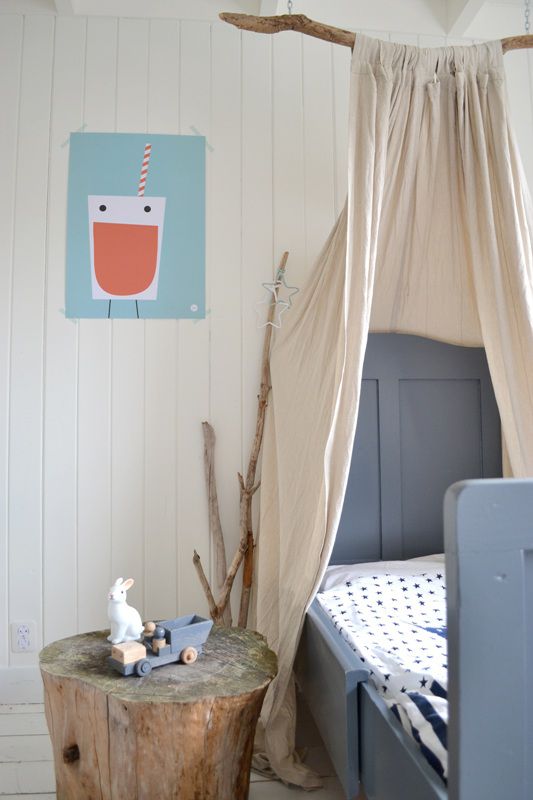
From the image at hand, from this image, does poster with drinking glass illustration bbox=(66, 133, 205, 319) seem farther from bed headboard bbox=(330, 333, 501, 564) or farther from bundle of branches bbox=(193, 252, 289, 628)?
bed headboard bbox=(330, 333, 501, 564)

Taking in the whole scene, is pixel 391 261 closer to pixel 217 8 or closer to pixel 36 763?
pixel 217 8

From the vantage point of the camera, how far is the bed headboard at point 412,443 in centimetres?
219

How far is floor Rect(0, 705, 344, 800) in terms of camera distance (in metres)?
1.68

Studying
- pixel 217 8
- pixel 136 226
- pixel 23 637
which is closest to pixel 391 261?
pixel 136 226

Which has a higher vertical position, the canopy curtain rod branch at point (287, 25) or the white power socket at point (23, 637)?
the canopy curtain rod branch at point (287, 25)

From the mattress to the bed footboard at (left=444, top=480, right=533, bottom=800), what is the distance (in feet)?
0.53

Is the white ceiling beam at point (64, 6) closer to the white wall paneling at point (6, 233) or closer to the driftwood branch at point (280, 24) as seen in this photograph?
the white wall paneling at point (6, 233)

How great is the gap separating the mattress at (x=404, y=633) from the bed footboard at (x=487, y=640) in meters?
0.16

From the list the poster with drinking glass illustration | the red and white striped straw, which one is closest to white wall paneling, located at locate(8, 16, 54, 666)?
the poster with drinking glass illustration

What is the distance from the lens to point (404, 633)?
4.96ft

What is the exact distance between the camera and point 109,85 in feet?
7.77

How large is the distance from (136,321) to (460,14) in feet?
6.00

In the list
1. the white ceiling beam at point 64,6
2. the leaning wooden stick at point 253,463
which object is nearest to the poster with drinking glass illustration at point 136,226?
the leaning wooden stick at point 253,463

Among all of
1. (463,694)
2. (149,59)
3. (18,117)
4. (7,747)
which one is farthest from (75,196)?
(463,694)
